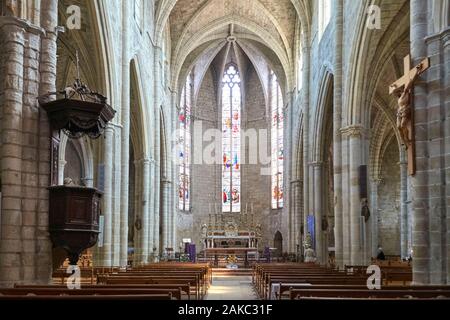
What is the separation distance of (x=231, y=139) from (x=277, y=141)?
446 centimetres

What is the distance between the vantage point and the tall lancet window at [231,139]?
152 ft

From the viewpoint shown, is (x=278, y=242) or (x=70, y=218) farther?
(x=278, y=242)

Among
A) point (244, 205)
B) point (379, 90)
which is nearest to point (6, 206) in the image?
point (379, 90)

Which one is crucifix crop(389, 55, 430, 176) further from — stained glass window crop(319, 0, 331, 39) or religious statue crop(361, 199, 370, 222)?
A: stained glass window crop(319, 0, 331, 39)

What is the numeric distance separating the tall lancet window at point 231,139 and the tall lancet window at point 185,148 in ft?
10.4

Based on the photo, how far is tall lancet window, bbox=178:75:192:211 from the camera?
43.6 meters

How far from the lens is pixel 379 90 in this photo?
31.9 m

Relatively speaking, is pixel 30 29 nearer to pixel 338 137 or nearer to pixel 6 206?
pixel 6 206

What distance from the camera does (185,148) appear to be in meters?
44.5

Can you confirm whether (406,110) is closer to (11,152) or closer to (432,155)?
(432,155)

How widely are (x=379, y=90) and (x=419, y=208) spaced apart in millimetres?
20953

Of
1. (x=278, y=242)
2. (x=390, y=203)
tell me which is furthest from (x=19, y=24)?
(x=278, y=242)

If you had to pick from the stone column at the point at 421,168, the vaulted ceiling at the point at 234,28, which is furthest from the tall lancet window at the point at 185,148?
the stone column at the point at 421,168

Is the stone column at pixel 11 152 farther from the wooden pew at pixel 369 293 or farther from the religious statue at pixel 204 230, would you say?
the religious statue at pixel 204 230
